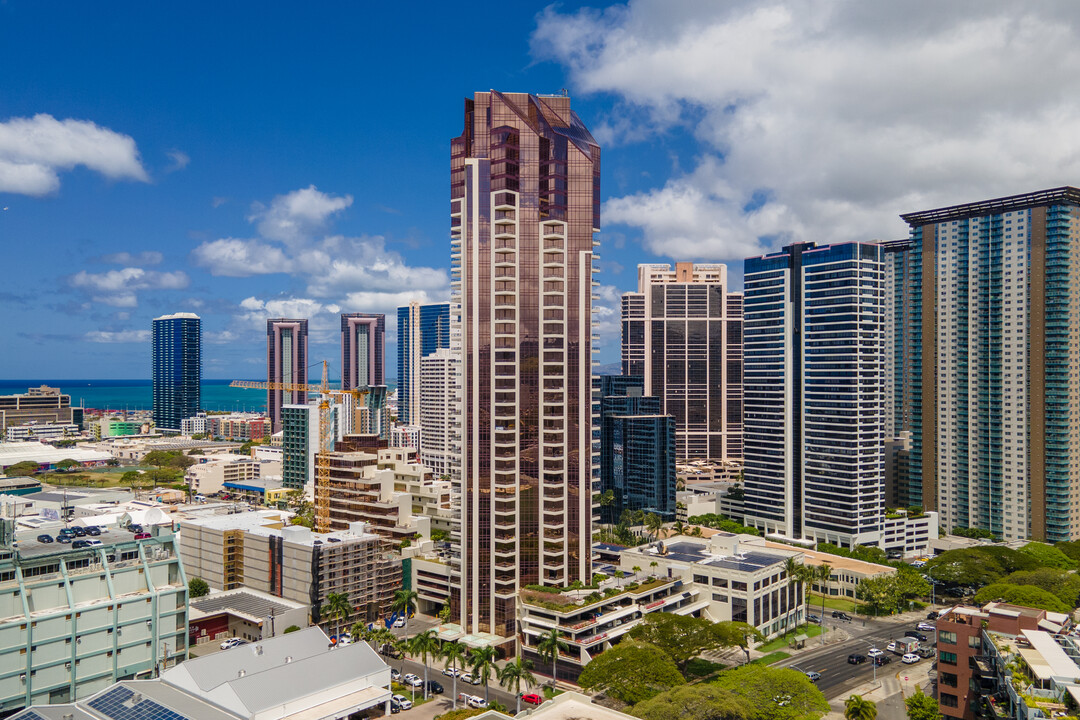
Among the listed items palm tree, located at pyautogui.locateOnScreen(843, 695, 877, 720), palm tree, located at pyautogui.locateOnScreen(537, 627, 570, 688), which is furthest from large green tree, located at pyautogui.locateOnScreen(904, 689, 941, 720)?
palm tree, located at pyautogui.locateOnScreen(537, 627, 570, 688)

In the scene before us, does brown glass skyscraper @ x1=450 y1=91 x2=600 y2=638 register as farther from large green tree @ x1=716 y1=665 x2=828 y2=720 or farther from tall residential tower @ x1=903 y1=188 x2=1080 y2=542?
tall residential tower @ x1=903 y1=188 x2=1080 y2=542

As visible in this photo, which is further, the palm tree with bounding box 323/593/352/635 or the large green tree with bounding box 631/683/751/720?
the palm tree with bounding box 323/593/352/635

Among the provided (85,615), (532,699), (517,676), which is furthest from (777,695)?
(85,615)

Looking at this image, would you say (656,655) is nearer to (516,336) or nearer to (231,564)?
(516,336)

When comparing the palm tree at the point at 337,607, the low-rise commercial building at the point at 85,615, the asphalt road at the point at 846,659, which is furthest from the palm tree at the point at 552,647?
the low-rise commercial building at the point at 85,615

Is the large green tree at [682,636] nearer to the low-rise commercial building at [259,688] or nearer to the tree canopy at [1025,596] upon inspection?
the low-rise commercial building at [259,688]

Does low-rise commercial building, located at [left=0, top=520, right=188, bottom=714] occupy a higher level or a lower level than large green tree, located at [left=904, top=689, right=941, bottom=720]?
higher
